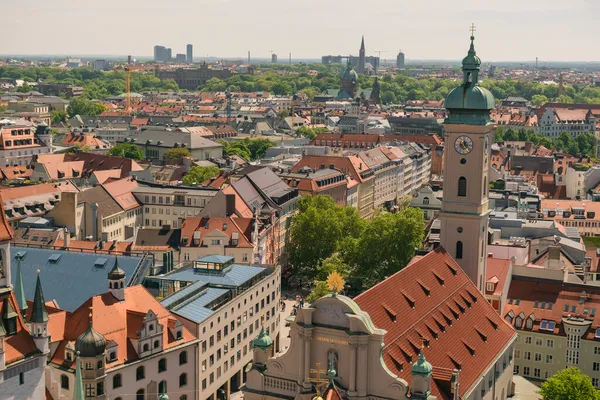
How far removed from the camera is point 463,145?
8631cm

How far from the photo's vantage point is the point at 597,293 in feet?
297

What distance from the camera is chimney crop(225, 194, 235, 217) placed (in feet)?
400

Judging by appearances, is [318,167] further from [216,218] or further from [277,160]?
[216,218]

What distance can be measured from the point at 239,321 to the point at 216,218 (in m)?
28.2

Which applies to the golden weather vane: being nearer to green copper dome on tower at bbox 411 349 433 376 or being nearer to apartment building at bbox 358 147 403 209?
green copper dome on tower at bbox 411 349 433 376

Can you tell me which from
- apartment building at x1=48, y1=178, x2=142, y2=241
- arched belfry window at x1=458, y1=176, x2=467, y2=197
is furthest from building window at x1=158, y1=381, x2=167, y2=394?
apartment building at x1=48, y1=178, x2=142, y2=241

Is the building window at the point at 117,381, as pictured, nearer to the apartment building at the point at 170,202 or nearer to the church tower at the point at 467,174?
the church tower at the point at 467,174

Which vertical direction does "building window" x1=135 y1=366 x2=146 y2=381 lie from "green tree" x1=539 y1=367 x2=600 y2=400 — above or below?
above

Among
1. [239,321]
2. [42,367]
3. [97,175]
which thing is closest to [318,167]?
[97,175]

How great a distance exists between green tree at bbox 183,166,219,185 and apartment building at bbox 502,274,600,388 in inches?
3256

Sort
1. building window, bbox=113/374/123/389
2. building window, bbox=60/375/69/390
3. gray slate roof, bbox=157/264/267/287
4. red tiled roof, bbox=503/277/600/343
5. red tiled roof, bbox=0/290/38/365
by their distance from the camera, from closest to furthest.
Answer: red tiled roof, bbox=0/290/38/365 < building window, bbox=60/375/69/390 < building window, bbox=113/374/123/389 < gray slate roof, bbox=157/264/267/287 < red tiled roof, bbox=503/277/600/343

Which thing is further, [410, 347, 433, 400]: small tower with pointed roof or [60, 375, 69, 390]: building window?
[60, 375, 69, 390]: building window

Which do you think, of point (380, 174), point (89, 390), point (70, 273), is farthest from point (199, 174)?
point (89, 390)

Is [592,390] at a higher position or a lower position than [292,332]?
lower
